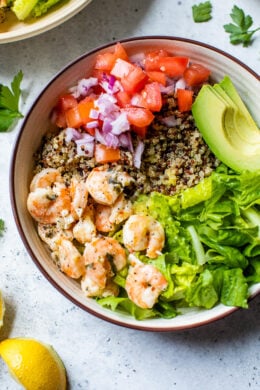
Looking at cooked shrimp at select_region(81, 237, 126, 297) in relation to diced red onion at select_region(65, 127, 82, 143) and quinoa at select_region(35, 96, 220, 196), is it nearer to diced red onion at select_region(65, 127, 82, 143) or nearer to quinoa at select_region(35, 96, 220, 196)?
quinoa at select_region(35, 96, 220, 196)

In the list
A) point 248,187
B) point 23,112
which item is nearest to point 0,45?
point 23,112

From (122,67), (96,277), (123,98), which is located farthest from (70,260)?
(122,67)

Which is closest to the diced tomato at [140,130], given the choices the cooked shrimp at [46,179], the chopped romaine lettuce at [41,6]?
the cooked shrimp at [46,179]

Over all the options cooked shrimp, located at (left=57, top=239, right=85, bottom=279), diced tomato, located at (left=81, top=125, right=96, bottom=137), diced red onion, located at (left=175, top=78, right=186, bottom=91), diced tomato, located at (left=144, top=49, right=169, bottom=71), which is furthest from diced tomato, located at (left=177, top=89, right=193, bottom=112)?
cooked shrimp, located at (left=57, top=239, right=85, bottom=279)

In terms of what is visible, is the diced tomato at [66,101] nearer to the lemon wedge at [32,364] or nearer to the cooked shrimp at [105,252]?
the cooked shrimp at [105,252]

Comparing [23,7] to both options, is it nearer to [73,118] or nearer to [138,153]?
[73,118]

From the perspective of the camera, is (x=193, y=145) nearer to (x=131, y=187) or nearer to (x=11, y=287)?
(x=131, y=187)
